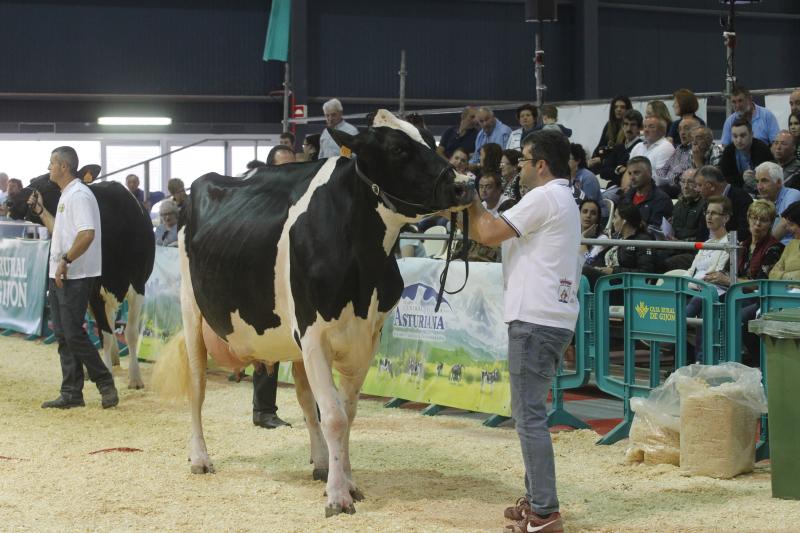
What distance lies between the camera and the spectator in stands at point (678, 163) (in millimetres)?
11852

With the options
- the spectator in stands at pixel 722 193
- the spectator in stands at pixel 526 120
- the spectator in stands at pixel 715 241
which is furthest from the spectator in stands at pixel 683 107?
the spectator in stands at pixel 715 241

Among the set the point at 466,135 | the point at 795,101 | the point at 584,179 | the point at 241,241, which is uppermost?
the point at 466,135

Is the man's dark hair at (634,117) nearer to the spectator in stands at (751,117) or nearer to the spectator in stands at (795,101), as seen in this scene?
the spectator in stands at (751,117)

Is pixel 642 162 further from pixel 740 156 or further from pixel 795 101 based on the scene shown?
pixel 795 101

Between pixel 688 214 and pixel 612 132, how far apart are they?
3494 millimetres

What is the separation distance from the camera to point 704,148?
37.5 ft

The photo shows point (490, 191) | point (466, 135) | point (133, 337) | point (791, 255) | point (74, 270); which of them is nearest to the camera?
point (791, 255)

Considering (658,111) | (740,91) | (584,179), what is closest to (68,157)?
(584,179)

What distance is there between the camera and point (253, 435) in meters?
8.46

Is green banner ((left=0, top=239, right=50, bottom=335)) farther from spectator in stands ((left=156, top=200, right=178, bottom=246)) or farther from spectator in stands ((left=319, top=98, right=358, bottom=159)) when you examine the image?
spectator in stands ((left=319, top=98, right=358, bottom=159))

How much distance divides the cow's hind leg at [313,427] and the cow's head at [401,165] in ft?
5.34

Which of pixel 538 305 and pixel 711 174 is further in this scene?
pixel 711 174

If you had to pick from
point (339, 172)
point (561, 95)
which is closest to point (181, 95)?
point (561, 95)

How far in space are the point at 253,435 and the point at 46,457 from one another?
1550 mm
